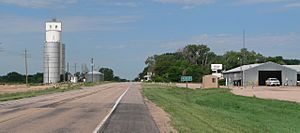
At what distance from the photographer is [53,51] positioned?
439 feet

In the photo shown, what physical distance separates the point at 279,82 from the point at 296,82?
5.07 metres

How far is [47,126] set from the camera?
1838 centimetres

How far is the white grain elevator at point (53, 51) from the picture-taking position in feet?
433

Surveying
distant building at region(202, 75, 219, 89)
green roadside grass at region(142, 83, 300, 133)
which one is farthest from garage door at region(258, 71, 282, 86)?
green roadside grass at region(142, 83, 300, 133)

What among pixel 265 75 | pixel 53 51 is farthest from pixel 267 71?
pixel 53 51

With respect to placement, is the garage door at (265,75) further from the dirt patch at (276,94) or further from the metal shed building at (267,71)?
the dirt patch at (276,94)

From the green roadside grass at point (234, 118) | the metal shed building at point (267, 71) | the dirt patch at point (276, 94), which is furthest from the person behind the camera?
the metal shed building at point (267, 71)

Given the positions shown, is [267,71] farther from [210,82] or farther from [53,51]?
[53,51]

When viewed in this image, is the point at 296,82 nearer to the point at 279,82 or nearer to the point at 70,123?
the point at 279,82

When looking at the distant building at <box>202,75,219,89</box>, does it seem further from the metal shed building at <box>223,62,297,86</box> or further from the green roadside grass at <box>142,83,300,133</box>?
the green roadside grass at <box>142,83,300,133</box>

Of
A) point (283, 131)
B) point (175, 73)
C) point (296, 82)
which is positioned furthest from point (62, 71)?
point (283, 131)

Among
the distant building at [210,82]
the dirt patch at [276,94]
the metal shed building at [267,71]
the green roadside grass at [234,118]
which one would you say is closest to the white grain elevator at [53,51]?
the distant building at [210,82]

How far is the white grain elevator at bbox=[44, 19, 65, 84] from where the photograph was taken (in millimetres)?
132125

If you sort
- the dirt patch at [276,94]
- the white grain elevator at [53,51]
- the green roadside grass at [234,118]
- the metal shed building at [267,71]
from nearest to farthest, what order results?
1. the green roadside grass at [234,118]
2. the dirt patch at [276,94]
3. the metal shed building at [267,71]
4. the white grain elevator at [53,51]
